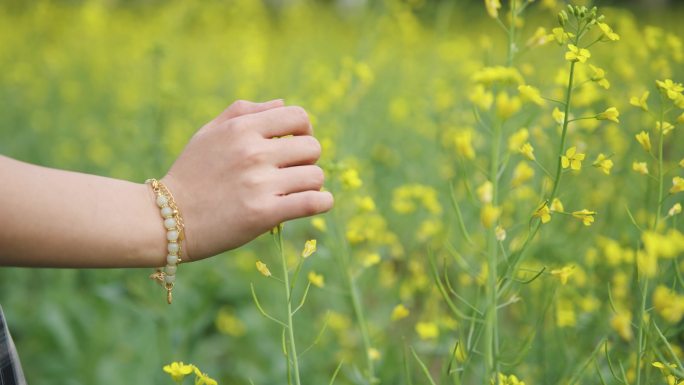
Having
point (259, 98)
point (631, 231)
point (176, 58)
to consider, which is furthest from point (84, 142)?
point (631, 231)

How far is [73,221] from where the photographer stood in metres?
0.86

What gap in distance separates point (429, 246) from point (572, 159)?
26cm

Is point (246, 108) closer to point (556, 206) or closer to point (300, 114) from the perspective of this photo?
point (300, 114)

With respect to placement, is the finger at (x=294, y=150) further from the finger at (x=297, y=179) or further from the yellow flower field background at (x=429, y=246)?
the yellow flower field background at (x=429, y=246)

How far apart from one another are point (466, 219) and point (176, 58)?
10.8 feet

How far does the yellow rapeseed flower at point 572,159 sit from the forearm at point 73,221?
0.59 m

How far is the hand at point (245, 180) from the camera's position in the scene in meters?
0.90

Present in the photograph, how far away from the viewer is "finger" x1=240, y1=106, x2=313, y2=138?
0.95 meters

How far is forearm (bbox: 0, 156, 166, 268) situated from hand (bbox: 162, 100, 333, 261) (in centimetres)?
5

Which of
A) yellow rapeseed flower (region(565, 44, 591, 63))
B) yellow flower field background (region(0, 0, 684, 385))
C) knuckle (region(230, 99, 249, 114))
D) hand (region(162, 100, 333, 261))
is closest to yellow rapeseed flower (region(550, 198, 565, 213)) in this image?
yellow flower field background (region(0, 0, 684, 385))

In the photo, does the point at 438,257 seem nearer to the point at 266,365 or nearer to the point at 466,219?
the point at 466,219

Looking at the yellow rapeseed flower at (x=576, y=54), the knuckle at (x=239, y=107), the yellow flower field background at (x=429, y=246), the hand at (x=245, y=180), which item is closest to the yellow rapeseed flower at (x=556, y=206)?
the yellow flower field background at (x=429, y=246)

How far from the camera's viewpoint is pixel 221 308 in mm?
2303

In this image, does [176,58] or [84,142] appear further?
[176,58]
